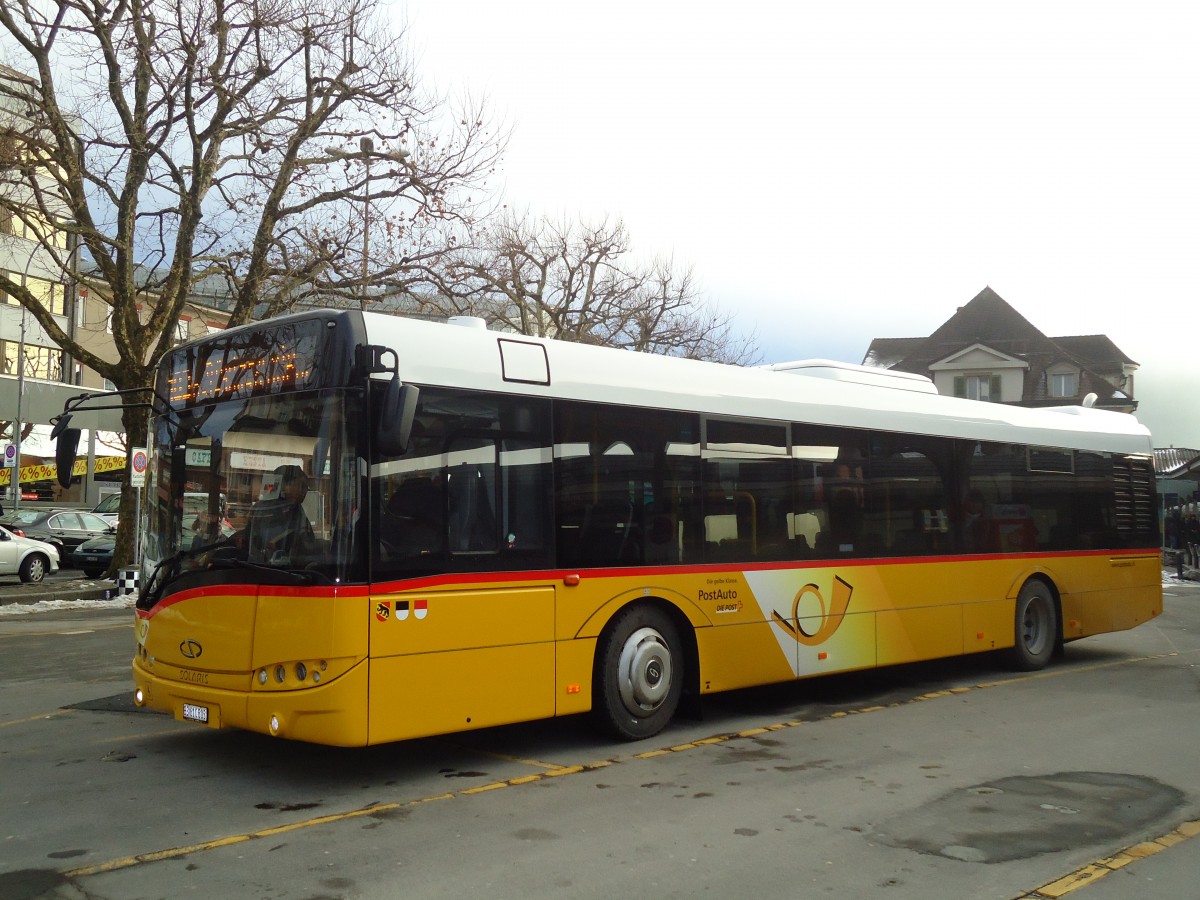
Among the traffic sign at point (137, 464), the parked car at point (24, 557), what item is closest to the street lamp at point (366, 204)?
the traffic sign at point (137, 464)

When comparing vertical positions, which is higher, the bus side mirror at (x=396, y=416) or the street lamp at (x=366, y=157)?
the street lamp at (x=366, y=157)

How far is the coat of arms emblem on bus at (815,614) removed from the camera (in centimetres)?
988

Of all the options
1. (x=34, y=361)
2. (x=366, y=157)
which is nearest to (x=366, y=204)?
(x=366, y=157)

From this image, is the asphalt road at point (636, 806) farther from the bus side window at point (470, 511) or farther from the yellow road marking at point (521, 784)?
the bus side window at point (470, 511)

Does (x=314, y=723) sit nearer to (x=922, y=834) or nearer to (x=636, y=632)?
(x=636, y=632)

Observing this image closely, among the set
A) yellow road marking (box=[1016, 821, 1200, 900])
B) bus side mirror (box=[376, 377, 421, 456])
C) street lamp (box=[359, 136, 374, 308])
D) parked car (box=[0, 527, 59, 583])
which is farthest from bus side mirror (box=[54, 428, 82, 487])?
parked car (box=[0, 527, 59, 583])

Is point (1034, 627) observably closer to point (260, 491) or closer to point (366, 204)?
point (260, 491)

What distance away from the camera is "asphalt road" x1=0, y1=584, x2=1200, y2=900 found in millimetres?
5340

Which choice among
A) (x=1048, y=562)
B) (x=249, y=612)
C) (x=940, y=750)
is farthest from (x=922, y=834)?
(x=1048, y=562)

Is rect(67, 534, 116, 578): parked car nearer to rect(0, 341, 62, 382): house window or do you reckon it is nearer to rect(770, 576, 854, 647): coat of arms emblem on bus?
rect(0, 341, 62, 382): house window

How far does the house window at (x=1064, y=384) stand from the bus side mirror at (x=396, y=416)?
7087 centimetres

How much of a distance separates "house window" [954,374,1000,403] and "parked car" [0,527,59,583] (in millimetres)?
55970

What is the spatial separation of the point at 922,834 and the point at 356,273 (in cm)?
1912

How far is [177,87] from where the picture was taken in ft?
70.1
